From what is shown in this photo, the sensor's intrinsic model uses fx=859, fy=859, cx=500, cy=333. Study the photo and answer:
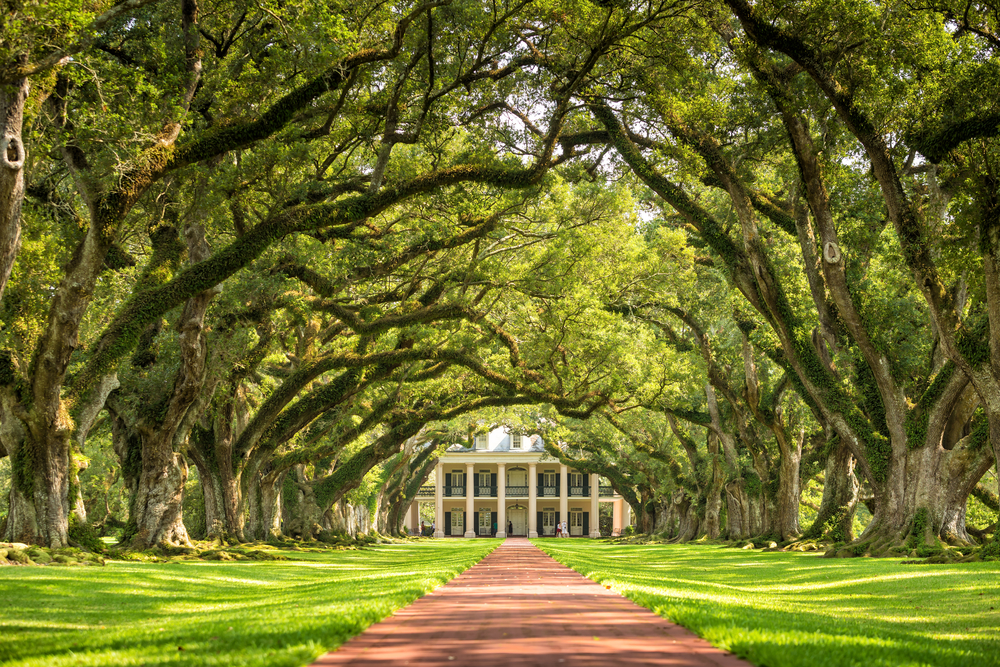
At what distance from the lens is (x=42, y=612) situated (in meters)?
8.34

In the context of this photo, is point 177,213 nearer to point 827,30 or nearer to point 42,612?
point 42,612

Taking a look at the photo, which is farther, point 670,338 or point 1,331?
point 670,338

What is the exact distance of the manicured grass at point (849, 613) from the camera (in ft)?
17.8

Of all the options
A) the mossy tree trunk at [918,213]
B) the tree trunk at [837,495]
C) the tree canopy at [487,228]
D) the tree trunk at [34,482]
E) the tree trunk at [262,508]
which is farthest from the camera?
the tree trunk at [262,508]

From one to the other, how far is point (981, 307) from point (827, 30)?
7.27 meters

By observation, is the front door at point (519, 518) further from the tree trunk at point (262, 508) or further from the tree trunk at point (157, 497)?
the tree trunk at point (157, 497)

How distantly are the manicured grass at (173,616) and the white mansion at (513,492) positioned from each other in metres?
59.7

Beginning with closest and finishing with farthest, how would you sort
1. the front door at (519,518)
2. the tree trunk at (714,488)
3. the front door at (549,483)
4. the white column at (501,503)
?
1. the tree trunk at (714,488)
2. the white column at (501,503)
3. the front door at (549,483)
4. the front door at (519,518)

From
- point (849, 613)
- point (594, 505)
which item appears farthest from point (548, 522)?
point (849, 613)

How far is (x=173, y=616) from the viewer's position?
27.5ft

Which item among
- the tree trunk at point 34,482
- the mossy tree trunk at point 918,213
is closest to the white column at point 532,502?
the mossy tree trunk at point 918,213

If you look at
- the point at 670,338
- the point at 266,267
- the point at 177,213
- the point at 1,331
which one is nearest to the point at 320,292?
the point at 266,267

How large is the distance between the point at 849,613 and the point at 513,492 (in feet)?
223

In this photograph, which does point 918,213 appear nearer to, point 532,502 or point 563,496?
point 532,502
